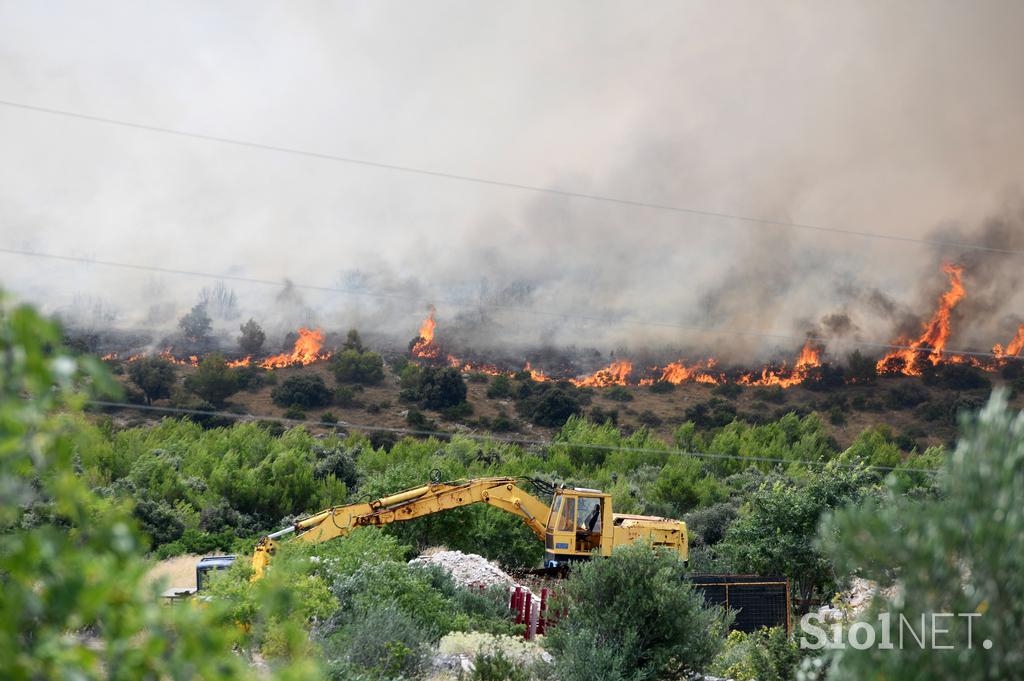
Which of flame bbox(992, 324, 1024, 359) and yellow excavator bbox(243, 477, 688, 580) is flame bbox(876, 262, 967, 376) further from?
yellow excavator bbox(243, 477, 688, 580)

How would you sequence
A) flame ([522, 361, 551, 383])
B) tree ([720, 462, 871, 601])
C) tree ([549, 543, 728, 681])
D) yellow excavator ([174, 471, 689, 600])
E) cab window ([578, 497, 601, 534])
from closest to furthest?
tree ([549, 543, 728, 681]) → tree ([720, 462, 871, 601]) → yellow excavator ([174, 471, 689, 600]) → cab window ([578, 497, 601, 534]) → flame ([522, 361, 551, 383])

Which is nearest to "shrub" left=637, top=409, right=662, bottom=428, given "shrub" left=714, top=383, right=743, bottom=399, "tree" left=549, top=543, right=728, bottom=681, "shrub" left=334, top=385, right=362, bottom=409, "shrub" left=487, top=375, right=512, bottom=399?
"shrub" left=714, top=383, right=743, bottom=399

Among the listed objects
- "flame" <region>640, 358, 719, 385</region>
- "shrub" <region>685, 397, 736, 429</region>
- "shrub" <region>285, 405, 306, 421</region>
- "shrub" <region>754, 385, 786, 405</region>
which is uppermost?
"flame" <region>640, 358, 719, 385</region>

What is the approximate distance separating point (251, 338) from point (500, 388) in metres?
30.4

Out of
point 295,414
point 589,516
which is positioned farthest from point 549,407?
point 589,516

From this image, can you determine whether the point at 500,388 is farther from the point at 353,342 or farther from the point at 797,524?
the point at 797,524

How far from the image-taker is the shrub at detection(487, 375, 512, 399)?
4117 inches

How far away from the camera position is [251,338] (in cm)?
11188

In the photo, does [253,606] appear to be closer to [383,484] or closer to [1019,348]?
[383,484]

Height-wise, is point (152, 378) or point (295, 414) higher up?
point (152, 378)

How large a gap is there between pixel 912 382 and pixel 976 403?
36.6 ft

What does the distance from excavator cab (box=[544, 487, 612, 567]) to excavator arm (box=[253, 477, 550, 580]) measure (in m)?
0.92

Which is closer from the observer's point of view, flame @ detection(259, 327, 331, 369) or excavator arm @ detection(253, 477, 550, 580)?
excavator arm @ detection(253, 477, 550, 580)

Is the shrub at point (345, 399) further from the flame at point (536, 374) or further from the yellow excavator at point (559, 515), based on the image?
the yellow excavator at point (559, 515)
